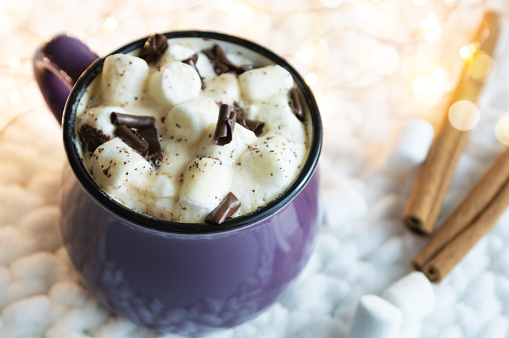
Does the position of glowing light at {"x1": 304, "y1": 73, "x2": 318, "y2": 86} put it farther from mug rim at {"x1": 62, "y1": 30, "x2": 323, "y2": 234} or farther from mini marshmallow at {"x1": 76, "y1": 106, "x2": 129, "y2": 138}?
mini marshmallow at {"x1": 76, "y1": 106, "x2": 129, "y2": 138}

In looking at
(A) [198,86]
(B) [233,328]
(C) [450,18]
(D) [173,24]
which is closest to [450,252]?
(B) [233,328]

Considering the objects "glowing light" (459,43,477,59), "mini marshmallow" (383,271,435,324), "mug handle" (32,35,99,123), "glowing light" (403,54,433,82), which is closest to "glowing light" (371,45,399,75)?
"glowing light" (403,54,433,82)

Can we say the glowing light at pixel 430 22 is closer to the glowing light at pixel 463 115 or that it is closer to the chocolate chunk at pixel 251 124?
the glowing light at pixel 463 115

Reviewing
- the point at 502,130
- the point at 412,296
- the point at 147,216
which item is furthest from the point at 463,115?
the point at 147,216

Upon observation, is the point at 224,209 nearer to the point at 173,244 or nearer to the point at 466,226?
the point at 173,244

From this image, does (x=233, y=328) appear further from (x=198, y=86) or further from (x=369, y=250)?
(x=198, y=86)

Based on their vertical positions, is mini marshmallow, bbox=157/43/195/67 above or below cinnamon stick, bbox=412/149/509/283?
above
